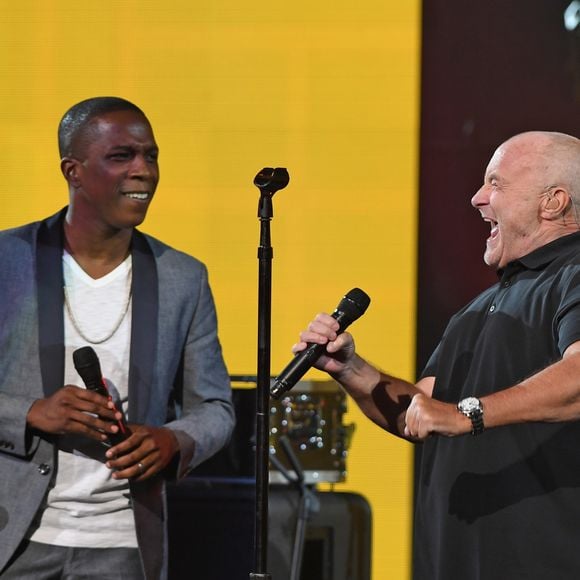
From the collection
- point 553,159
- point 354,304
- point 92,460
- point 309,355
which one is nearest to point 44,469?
point 92,460

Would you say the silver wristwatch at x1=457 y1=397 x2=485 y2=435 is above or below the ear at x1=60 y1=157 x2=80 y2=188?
below

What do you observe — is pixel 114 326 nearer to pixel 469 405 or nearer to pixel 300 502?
pixel 469 405

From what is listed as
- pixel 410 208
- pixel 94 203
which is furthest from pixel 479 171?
pixel 94 203

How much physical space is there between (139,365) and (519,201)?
3.41ft

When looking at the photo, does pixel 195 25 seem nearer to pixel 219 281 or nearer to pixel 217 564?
pixel 219 281

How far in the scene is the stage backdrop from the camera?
4039mm

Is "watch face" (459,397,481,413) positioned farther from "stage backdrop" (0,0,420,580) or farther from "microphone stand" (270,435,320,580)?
"stage backdrop" (0,0,420,580)

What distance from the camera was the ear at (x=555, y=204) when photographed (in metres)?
2.71

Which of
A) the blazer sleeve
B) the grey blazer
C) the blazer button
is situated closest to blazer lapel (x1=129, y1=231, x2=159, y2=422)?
the grey blazer

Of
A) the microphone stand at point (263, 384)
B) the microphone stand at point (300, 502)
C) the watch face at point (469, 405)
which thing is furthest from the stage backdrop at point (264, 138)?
the watch face at point (469, 405)

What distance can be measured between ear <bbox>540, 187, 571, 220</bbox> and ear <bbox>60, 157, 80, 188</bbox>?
127 centimetres

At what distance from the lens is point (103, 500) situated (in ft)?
9.12

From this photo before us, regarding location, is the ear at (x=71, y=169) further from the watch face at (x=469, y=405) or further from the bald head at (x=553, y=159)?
the watch face at (x=469, y=405)

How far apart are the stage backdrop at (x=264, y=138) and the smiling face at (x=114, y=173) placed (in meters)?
0.93
